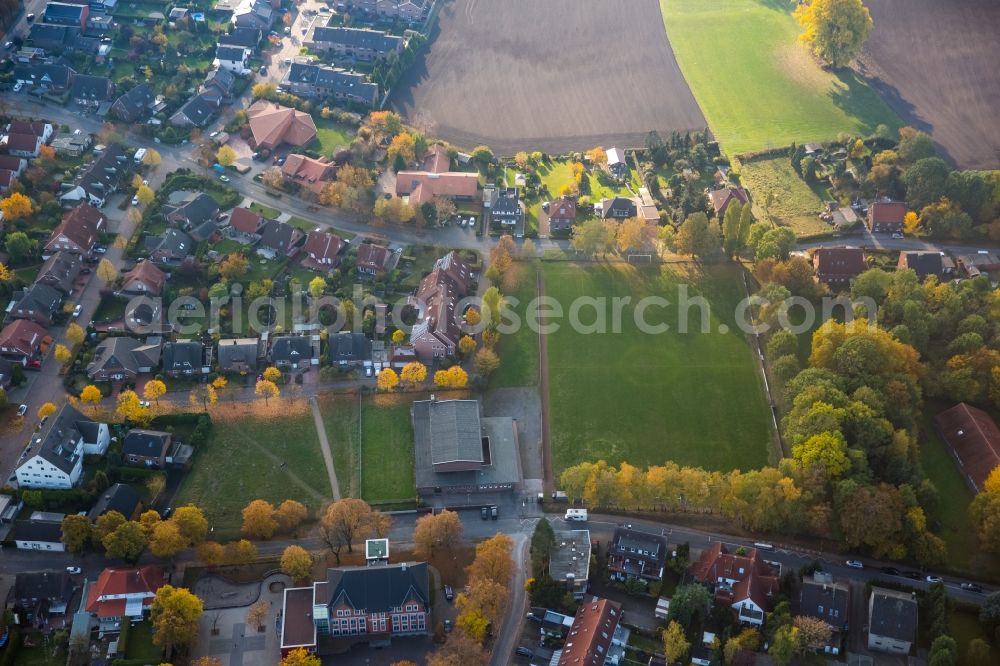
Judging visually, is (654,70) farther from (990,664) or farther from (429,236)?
(990,664)

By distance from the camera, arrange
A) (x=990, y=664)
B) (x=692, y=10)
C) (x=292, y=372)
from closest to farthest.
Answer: (x=990, y=664) < (x=292, y=372) < (x=692, y=10)

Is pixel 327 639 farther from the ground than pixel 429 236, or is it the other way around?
pixel 429 236

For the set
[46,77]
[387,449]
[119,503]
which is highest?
[46,77]

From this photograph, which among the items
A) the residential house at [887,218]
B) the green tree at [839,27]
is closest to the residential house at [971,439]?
the residential house at [887,218]

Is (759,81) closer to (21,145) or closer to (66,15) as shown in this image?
(21,145)

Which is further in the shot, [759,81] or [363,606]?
[759,81]

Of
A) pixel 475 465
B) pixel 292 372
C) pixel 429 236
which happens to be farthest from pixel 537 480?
pixel 429 236

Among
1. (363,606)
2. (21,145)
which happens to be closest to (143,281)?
(21,145)
